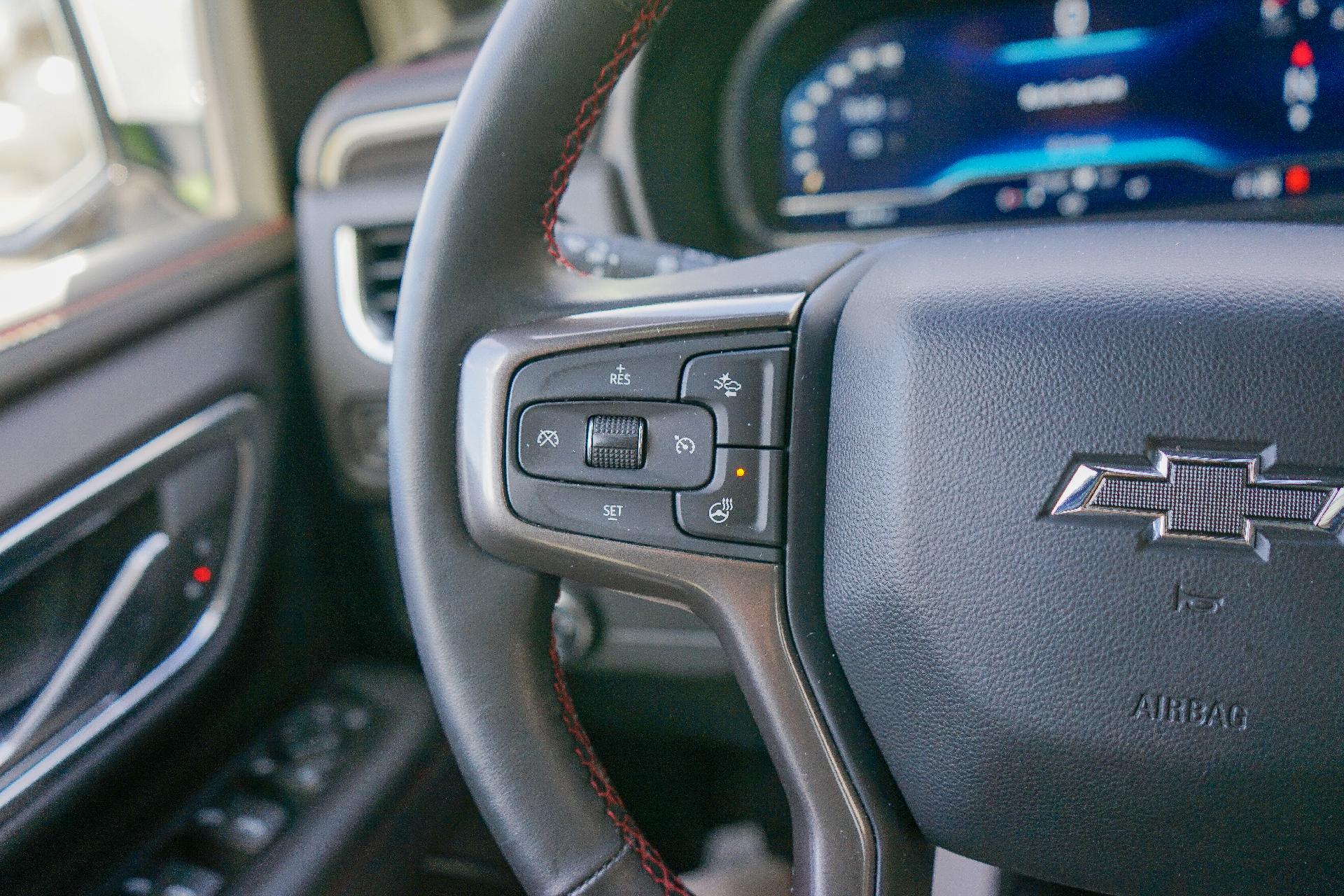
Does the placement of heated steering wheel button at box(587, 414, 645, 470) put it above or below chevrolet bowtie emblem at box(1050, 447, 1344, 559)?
above

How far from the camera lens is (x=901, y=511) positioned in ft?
2.09

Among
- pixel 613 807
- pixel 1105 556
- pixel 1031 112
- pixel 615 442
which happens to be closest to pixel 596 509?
pixel 615 442

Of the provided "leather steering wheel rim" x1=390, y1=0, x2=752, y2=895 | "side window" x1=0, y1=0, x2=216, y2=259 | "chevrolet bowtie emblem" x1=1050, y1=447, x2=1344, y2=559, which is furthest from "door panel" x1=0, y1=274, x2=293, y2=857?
Answer: "chevrolet bowtie emblem" x1=1050, y1=447, x2=1344, y2=559

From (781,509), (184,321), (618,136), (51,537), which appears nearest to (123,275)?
(184,321)

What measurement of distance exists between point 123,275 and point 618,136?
0.49 meters

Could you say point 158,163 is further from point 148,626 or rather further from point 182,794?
point 182,794

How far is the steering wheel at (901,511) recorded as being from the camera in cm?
58

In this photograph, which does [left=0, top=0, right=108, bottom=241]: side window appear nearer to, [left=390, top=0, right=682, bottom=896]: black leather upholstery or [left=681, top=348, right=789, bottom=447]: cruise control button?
[left=390, top=0, right=682, bottom=896]: black leather upholstery

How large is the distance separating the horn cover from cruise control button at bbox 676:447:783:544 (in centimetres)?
3

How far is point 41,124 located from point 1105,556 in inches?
52.7

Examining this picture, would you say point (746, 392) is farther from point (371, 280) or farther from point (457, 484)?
point (371, 280)

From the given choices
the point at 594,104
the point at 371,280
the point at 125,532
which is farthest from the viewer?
the point at 371,280

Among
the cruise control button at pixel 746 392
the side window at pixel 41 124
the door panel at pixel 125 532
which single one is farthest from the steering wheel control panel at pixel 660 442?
the side window at pixel 41 124

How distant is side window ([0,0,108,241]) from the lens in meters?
1.32
